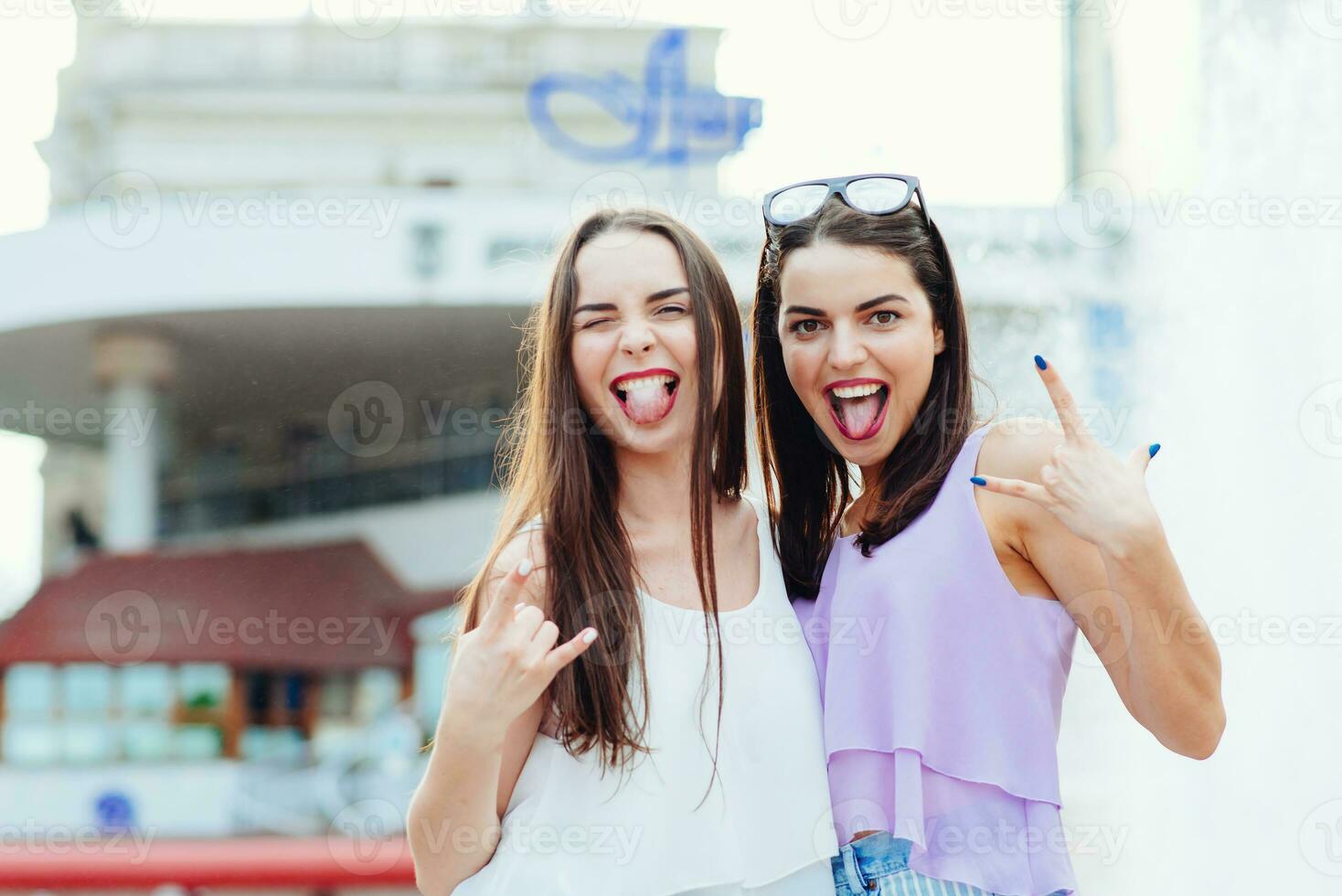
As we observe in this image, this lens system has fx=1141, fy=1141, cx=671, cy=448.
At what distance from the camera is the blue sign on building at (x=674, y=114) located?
10.5 m

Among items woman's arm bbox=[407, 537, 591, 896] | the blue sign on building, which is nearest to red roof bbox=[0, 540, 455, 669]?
the blue sign on building

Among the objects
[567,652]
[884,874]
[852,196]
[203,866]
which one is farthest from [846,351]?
[203,866]

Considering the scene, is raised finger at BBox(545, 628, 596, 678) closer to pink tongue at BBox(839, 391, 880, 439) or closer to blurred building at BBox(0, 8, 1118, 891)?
pink tongue at BBox(839, 391, 880, 439)

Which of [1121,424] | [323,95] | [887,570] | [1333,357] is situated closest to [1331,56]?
[1333,357]

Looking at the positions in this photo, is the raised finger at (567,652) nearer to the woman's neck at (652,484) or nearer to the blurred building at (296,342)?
the woman's neck at (652,484)

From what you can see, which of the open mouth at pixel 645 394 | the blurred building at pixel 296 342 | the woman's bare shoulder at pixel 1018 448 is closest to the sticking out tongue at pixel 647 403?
the open mouth at pixel 645 394

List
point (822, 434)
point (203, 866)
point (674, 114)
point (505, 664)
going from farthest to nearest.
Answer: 1. point (674, 114)
2. point (203, 866)
3. point (822, 434)
4. point (505, 664)

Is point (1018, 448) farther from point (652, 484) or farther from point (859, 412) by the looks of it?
point (652, 484)

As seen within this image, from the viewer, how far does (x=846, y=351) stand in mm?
1807

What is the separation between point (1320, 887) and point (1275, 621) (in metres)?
0.97

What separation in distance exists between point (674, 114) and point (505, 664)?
9671 millimetres

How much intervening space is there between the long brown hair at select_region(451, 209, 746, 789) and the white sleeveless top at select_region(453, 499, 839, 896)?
29 millimetres

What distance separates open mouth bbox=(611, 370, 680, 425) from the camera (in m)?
1.78

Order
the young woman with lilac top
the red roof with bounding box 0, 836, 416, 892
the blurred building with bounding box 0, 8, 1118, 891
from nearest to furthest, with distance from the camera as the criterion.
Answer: the young woman with lilac top < the red roof with bounding box 0, 836, 416, 892 < the blurred building with bounding box 0, 8, 1118, 891
